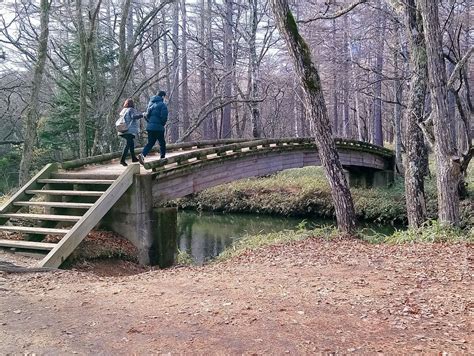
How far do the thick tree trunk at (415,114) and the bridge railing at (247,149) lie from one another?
541cm

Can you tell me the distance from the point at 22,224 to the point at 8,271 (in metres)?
2.99

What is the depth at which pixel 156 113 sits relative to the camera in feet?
34.8

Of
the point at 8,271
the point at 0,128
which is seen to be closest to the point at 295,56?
the point at 8,271

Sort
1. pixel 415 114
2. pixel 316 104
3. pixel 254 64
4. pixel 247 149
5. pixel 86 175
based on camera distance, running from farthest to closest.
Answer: pixel 254 64, pixel 247 149, pixel 86 175, pixel 415 114, pixel 316 104

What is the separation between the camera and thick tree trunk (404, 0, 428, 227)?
9.50 m

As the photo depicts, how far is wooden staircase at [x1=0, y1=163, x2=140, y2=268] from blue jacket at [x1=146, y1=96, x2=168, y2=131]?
1.46 metres

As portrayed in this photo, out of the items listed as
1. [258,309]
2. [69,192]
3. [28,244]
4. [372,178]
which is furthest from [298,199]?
[258,309]

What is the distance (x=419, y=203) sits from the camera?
9.98 meters

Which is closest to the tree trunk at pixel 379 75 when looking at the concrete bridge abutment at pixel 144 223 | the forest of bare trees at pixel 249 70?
the forest of bare trees at pixel 249 70

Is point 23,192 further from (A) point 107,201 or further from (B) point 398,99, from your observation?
(B) point 398,99

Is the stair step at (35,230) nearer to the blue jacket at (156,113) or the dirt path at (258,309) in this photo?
the dirt path at (258,309)

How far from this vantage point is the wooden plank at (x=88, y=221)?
7570 millimetres

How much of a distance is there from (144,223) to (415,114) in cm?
645

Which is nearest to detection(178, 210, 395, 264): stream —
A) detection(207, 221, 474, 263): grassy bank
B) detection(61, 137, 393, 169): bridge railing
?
detection(61, 137, 393, 169): bridge railing
